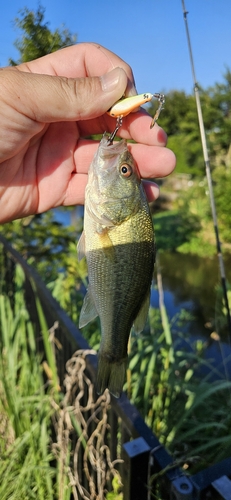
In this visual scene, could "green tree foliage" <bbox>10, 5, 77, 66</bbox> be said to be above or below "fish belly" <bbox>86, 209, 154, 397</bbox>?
above

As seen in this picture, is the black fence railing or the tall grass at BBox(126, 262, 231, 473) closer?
the black fence railing

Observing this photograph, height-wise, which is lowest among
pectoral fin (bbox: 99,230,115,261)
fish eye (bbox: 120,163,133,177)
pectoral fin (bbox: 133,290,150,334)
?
pectoral fin (bbox: 133,290,150,334)

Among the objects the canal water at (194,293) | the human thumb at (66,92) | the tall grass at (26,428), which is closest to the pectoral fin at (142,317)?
the human thumb at (66,92)

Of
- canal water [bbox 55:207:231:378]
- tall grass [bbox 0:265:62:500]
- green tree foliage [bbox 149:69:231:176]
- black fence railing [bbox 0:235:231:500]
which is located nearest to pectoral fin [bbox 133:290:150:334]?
black fence railing [bbox 0:235:231:500]

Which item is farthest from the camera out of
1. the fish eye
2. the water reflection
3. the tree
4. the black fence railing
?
the water reflection

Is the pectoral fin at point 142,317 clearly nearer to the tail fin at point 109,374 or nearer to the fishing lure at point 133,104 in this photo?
Answer: the tail fin at point 109,374

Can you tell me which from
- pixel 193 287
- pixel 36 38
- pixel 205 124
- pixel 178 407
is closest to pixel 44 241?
pixel 178 407

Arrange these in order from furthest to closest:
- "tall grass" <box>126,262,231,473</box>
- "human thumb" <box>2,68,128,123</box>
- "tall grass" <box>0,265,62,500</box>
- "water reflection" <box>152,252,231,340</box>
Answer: "water reflection" <box>152,252,231,340</box> < "tall grass" <box>126,262,231,473</box> < "tall grass" <box>0,265,62,500</box> < "human thumb" <box>2,68,128,123</box>

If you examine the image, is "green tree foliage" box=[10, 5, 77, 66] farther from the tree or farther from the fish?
the tree

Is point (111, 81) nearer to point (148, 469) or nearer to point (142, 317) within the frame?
point (142, 317)
